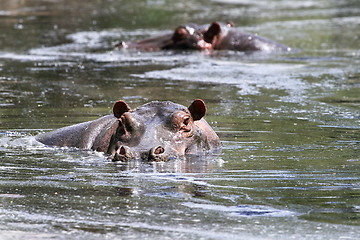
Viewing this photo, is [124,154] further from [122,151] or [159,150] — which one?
[159,150]

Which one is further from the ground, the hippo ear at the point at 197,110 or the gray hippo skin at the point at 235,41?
the gray hippo skin at the point at 235,41

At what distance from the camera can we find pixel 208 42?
64.0 ft

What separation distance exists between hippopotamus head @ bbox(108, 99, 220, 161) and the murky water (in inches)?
8.5

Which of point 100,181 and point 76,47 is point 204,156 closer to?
point 100,181

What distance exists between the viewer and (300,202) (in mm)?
6238

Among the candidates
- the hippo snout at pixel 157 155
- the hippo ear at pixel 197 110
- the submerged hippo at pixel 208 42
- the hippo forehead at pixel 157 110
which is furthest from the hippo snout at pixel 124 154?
the submerged hippo at pixel 208 42

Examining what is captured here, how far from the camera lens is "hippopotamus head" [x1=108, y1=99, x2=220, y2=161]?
→ 8.07 m

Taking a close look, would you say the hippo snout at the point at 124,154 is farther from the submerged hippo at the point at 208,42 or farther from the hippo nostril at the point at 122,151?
the submerged hippo at the point at 208,42

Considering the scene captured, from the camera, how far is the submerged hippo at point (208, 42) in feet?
64.0

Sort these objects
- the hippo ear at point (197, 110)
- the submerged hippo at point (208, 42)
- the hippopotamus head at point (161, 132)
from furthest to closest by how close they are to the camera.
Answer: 1. the submerged hippo at point (208, 42)
2. the hippo ear at point (197, 110)
3. the hippopotamus head at point (161, 132)

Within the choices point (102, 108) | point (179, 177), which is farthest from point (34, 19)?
point (179, 177)

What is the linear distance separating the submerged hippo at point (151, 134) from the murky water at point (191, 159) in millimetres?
188

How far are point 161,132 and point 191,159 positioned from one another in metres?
0.40

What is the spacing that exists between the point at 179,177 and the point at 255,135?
2715 millimetres
